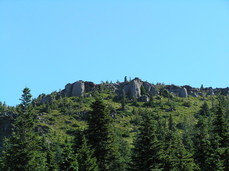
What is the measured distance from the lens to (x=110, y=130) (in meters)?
44.3

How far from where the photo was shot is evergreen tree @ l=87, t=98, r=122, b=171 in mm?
43250

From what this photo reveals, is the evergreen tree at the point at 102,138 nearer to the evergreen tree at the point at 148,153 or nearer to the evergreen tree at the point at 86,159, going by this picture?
the evergreen tree at the point at 86,159

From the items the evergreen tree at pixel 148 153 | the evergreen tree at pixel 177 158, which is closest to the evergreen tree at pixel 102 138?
the evergreen tree at pixel 148 153

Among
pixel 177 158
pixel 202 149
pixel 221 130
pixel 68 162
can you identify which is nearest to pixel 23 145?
pixel 68 162

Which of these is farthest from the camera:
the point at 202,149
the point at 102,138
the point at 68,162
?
the point at 202,149

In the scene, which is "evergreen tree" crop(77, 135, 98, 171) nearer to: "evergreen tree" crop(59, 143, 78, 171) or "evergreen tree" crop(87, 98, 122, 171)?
"evergreen tree" crop(59, 143, 78, 171)

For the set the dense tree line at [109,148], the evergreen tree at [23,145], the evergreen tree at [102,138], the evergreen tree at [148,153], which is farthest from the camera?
the evergreen tree at [23,145]

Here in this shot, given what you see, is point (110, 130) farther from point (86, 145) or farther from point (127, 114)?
point (127, 114)

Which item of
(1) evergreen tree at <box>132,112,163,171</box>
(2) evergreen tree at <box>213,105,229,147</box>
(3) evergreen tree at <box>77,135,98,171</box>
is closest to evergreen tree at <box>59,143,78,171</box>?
(3) evergreen tree at <box>77,135,98,171</box>

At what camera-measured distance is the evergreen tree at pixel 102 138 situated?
43.2 metres

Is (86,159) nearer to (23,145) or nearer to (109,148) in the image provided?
(109,148)

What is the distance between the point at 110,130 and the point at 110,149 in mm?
2739

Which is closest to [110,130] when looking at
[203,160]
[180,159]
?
[180,159]

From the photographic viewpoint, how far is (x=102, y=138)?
4394 centimetres
